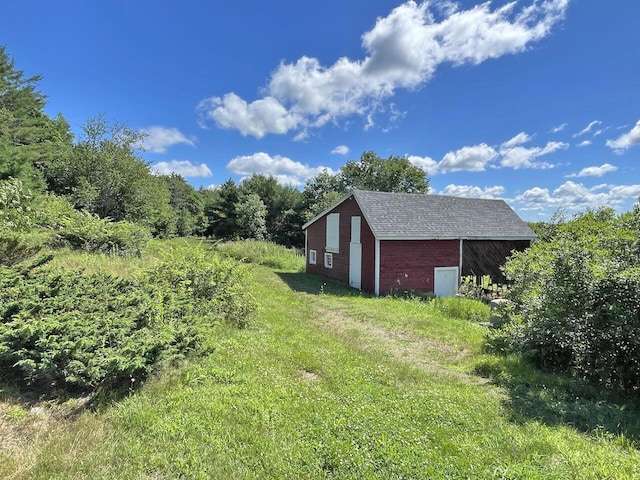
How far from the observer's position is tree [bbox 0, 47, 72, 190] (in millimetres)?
16953

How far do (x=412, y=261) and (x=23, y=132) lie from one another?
25216 mm

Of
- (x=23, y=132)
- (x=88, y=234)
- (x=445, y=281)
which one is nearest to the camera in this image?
(x=88, y=234)

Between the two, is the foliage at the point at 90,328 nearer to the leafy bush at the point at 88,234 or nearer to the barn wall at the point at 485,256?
the leafy bush at the point at 88,234

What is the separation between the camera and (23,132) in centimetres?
2084

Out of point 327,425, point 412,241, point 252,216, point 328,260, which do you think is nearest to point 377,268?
point 412,241

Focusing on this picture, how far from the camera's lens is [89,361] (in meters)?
3.62

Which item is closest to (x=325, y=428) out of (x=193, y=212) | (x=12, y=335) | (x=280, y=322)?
(x=12, y=335)

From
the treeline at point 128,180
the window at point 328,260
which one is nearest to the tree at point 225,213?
the treeline at point 128,180

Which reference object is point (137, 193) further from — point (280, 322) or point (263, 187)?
point (280, 322)

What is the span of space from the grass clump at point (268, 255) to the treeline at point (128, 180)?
8.47 meters

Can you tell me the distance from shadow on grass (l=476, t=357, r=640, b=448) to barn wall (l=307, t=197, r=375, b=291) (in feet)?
29.9

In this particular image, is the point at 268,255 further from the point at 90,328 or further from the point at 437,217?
the point at 90,328

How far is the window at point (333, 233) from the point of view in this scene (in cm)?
1777

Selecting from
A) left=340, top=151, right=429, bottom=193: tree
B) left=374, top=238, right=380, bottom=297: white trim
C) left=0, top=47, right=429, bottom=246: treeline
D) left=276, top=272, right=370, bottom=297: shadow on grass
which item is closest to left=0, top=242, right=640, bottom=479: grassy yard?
left=276, top=272, right=370, bottom=297: shadow on grass
